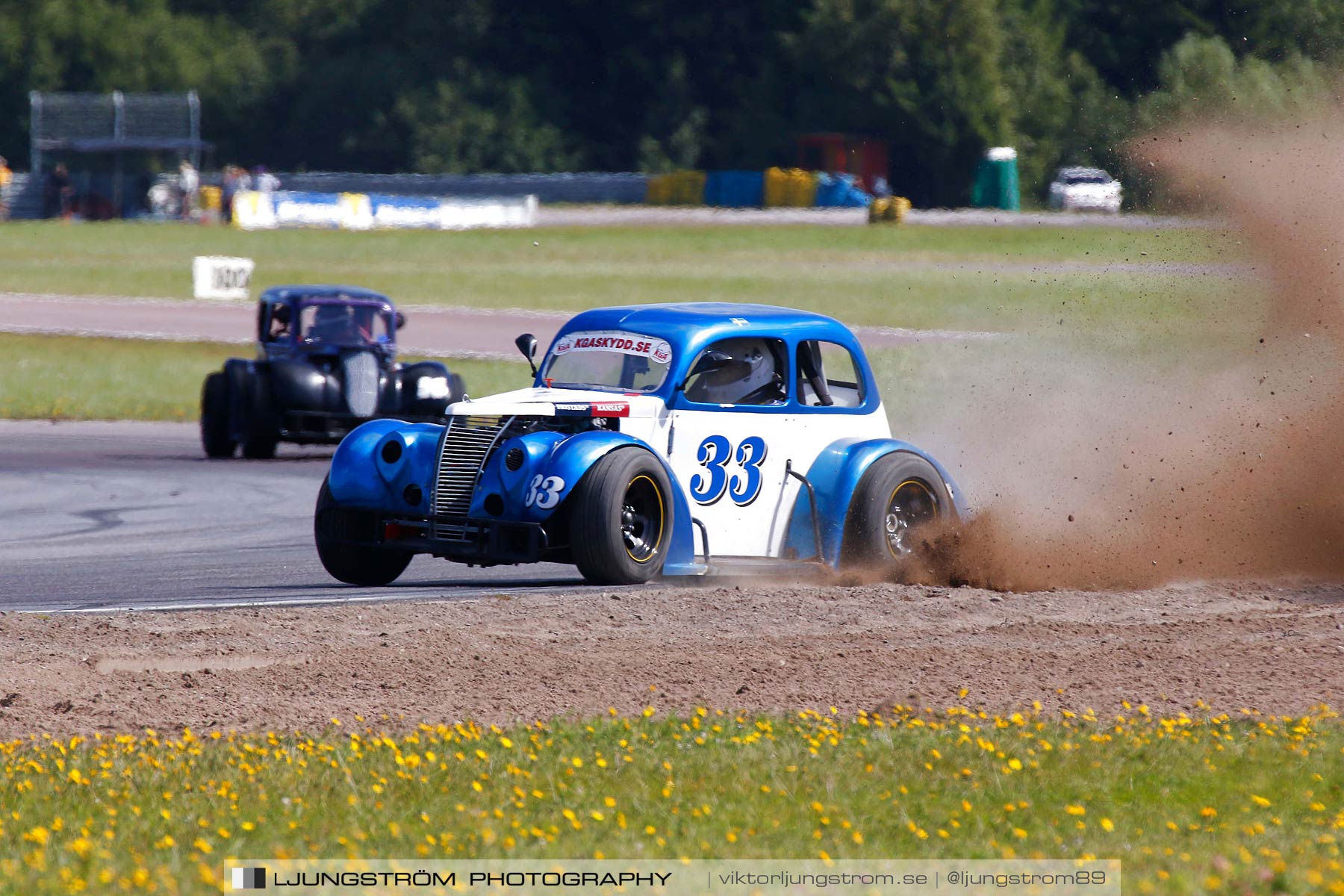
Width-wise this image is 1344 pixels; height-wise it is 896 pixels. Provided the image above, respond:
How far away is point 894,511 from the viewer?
11.3 meters

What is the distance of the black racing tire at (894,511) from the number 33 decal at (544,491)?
6.32ft

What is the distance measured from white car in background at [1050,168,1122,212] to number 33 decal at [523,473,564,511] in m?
33.1

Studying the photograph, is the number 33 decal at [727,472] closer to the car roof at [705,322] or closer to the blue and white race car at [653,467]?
the blue and white race car at [653,467]

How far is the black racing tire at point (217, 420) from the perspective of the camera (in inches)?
749

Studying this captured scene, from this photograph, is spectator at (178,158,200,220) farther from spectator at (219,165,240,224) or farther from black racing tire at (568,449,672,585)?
black racing tire at (568,449,672,585)

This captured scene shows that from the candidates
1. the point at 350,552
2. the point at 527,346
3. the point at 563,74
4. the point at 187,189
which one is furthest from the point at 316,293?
the point at 563,74

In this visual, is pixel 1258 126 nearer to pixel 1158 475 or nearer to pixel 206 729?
pixel 1158 475

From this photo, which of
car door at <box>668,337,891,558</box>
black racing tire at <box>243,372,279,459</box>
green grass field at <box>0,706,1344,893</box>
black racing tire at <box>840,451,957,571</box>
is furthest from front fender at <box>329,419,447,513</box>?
black racing tire at <box>243,372,279,459</box>

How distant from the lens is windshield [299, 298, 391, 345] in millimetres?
19562

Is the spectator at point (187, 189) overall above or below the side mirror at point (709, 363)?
above

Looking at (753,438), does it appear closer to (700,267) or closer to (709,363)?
(709,363)

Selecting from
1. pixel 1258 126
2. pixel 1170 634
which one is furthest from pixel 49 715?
pixel 1258 126

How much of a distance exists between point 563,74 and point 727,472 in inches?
3151

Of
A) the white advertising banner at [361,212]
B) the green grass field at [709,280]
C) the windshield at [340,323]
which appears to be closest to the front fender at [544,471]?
the green grass field at [709,280]
